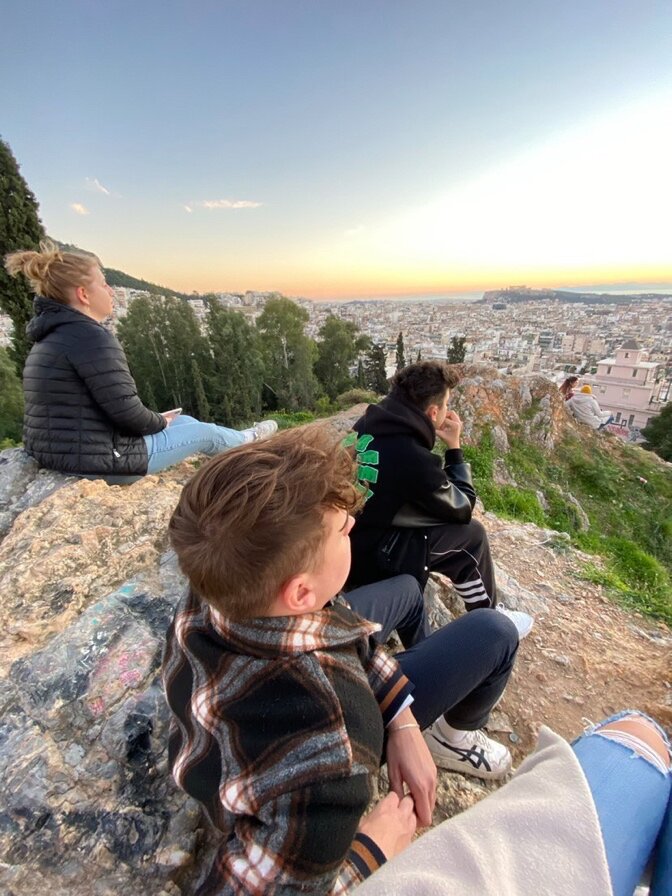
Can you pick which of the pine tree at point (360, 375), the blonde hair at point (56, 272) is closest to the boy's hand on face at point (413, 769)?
the blonde hair at point (56, 272)

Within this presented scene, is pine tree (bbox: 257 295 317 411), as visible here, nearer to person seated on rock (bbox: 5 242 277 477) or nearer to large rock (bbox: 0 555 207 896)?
person seated on rock (bbox: 5 242 277 477)

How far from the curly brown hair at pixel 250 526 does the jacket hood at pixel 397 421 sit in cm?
138

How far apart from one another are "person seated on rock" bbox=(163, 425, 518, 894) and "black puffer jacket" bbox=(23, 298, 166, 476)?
6.86 feet

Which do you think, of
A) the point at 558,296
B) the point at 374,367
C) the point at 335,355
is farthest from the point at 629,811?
the point at 558,296

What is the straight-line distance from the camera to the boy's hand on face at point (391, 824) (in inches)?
41.4

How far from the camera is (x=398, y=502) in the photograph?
231 cm

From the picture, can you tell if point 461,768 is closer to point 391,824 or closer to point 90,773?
point 391,824

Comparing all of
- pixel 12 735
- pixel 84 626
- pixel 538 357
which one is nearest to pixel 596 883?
pixel 12 735

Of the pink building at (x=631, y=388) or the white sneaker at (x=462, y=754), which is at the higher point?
the white sneaker at (x=462, y=754)

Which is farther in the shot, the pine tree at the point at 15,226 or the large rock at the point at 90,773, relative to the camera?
the pine tree at the point at 15,226

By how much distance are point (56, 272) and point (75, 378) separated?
69cm

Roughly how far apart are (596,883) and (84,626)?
1994mm

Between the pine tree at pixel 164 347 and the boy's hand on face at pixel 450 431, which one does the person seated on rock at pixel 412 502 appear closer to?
the boy's hand on face at pixel 450 431

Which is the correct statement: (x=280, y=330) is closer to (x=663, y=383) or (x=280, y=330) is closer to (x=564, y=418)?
(x=564, y=418)
